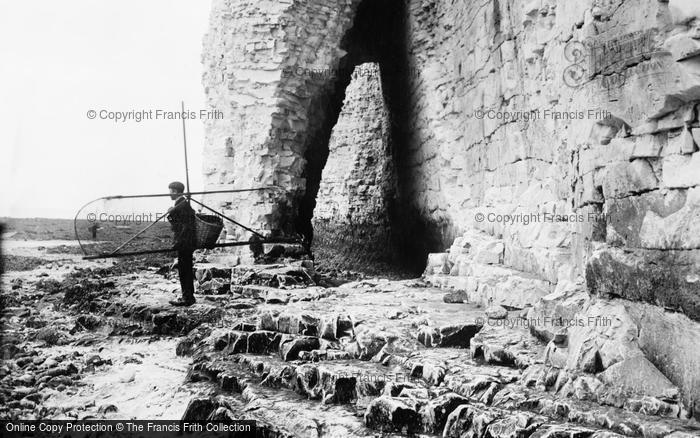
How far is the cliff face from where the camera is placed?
3.47 metres

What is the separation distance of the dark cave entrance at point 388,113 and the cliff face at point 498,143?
1.8 inches

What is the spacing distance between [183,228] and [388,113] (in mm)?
6285

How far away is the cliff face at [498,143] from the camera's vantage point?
347 cm

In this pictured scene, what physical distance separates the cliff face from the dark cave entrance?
0.05 meters

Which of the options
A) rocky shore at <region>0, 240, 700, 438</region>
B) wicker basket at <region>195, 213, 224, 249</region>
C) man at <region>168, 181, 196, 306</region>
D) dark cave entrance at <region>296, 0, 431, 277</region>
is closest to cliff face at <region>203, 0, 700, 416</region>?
dark cave entrance at <region>296, 0, 431, 277</region>

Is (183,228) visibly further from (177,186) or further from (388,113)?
(388,113)

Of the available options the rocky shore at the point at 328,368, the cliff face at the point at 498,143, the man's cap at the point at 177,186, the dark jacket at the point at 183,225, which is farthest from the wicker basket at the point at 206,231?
the cliff face at the point at 498,143

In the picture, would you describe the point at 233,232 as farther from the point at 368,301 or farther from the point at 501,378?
the point at 501,378

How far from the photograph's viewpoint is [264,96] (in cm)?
1051

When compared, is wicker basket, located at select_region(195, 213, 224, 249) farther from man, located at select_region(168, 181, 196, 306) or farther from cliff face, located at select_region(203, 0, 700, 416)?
cliff face, located at select_region(203, 0, 700, 416)

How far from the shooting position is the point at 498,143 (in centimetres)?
725

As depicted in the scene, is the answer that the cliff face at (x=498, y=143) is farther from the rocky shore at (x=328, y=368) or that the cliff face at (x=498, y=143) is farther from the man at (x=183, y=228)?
the man at (x=183, y=228)

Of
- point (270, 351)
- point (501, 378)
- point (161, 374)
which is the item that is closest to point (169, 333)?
point (161, 374)

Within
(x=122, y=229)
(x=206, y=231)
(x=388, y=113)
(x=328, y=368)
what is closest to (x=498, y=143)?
(x=328, y=368)
